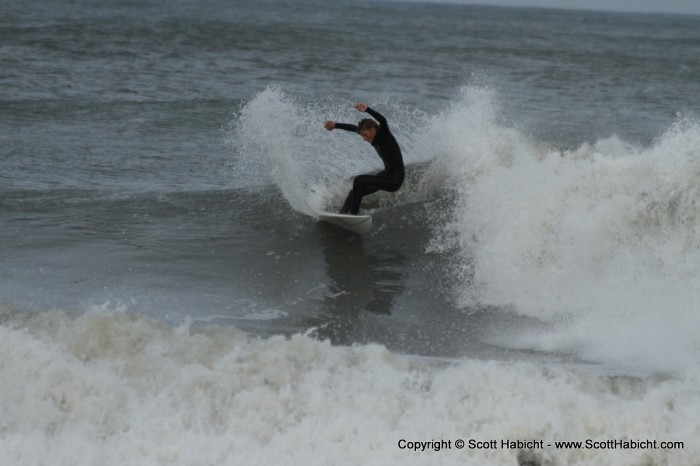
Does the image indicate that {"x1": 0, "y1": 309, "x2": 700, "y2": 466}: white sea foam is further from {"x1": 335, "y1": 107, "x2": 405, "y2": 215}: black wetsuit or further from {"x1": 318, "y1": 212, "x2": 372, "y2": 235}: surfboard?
{"x1": 335, "y1": 107, "x2": 405, "y2": 215}: black wetsuit

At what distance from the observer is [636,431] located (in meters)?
6.29

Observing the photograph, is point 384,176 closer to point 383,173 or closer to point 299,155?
point 383,173

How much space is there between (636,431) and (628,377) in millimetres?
756

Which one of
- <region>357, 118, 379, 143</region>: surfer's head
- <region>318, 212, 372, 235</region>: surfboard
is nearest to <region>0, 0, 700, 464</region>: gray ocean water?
<region>318, 212, 372, 235</region>: surfboard

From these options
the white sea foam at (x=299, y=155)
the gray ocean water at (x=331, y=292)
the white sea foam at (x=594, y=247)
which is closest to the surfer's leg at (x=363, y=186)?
the gray ocean water at (x=331, y=292)

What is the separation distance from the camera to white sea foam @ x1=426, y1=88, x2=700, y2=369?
26.4ft

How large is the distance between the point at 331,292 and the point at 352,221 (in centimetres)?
181

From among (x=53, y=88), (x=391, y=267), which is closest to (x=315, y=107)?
(x=53, y=88)

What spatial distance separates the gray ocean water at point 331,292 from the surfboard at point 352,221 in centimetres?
16

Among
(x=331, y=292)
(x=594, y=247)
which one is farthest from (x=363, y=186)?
(x=594, y=247)

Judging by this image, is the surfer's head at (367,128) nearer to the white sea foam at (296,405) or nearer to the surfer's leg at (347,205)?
the surfer's leg at (347,205)

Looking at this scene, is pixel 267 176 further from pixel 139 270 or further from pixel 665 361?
pixel 665 361

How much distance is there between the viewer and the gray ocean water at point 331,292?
20.9ft

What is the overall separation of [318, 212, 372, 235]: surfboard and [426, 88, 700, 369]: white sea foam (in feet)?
3.32
